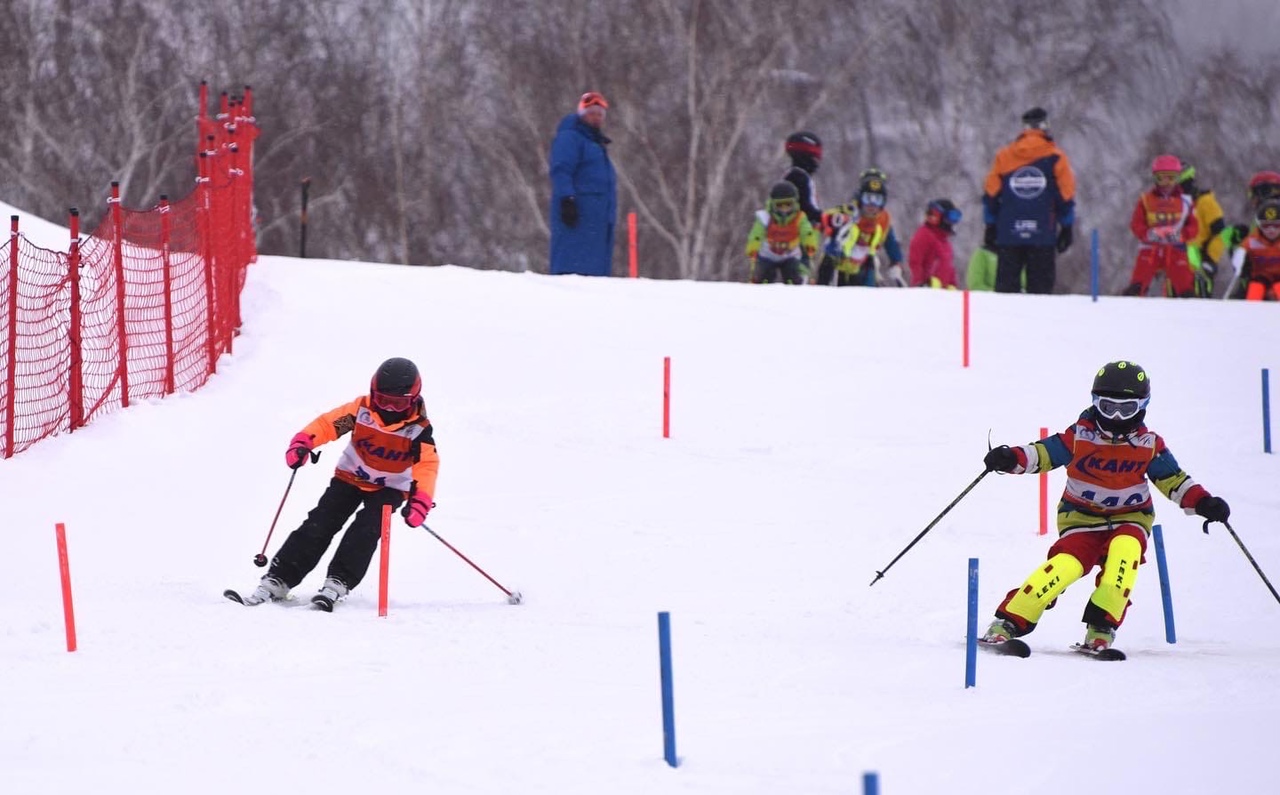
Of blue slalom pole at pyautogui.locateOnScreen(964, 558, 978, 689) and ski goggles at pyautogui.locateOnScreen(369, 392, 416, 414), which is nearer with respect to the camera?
blue slalom pole at pyautogui.locateOnScreen(964, 558, 978, 689)

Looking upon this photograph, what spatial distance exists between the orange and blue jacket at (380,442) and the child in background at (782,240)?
9352 millimetres

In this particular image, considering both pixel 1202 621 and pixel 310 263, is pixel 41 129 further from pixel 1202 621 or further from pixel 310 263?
pixel 1202 621

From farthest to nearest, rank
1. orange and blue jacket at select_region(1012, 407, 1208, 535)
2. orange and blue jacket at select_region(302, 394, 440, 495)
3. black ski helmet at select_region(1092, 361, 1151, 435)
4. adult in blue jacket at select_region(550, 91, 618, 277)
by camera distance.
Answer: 1. adult in blue jacket at select_region(550, 91, 618, 277)
2. orange and blue jacket at select_region(302, 394, 440, 495)
3. orange and blue jacket at select_region(1012, 407, 1208, 535)
4. black ski helmet at select_region(1092, 361, 1151, 435)

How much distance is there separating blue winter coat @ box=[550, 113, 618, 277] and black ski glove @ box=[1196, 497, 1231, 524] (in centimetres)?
962

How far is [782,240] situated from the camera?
18625mm

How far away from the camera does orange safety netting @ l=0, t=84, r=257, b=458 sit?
38.3 feet

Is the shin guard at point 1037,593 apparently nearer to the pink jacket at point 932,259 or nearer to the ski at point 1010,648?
the ski at point 1010,648

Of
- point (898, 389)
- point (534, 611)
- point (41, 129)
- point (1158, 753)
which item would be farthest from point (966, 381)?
point (41, 129)

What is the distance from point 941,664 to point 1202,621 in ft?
7.83

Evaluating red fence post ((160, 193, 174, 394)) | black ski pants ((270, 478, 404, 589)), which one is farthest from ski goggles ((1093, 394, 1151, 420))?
red fence post ((160, 193, 174, 394))

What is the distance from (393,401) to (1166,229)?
41.3 feet

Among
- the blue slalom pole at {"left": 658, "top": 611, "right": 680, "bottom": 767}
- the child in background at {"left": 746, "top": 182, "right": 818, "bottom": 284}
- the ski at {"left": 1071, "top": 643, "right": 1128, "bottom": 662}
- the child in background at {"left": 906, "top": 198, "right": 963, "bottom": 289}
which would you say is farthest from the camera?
the child in background at {"left": 906, "top": 198, "right": 963, "bottom": 289}

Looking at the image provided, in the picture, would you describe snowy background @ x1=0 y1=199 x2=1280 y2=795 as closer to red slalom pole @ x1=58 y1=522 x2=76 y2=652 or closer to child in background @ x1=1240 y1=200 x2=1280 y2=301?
red slalom pole @ x1=58 y1=522 x2=76 y2=652

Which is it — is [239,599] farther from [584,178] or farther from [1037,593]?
[584,178]
